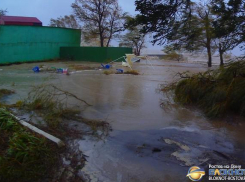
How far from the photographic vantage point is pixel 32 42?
28.4 meters

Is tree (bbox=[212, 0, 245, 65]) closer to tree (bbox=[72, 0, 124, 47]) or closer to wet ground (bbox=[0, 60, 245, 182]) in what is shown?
wet ground (bbox=[0, 60, 245, 182])

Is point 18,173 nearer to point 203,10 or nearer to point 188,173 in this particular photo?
point 188,173

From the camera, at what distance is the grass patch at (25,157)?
13.0 ft

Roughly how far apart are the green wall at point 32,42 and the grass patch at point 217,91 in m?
20.0

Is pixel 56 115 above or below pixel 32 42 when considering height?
below

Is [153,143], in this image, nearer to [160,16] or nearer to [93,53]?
[160,16]

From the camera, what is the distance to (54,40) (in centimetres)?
3142

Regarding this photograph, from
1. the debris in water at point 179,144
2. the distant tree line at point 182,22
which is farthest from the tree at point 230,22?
the debris in water at point 179,144

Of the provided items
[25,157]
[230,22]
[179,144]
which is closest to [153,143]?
[179,144]

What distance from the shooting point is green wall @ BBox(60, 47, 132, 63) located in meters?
29.8

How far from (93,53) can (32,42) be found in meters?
6.06

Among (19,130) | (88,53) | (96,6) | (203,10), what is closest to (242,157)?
(19,130)

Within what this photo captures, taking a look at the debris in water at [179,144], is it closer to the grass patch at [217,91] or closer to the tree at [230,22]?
the grass patch at [217,91]

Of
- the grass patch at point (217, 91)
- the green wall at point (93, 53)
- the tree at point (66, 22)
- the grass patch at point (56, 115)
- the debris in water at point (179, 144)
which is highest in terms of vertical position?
the tree at point (66, 22)
